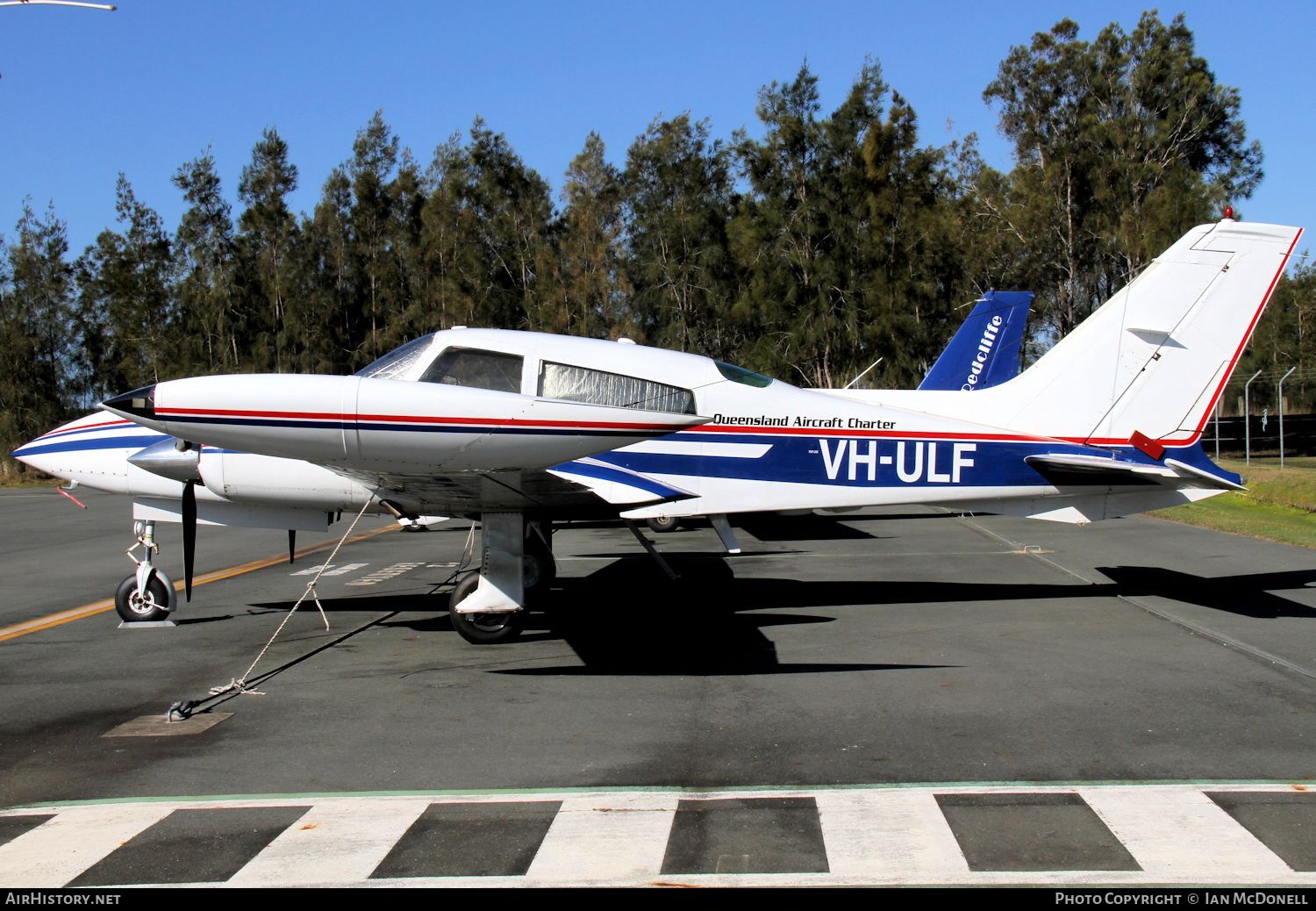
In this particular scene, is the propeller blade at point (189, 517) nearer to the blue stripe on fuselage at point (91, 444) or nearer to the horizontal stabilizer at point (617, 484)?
the blue stripe on fuselage at point (91, 444)

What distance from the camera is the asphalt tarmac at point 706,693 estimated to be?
17.7 feet

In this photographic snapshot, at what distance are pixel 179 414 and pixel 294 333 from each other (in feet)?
141

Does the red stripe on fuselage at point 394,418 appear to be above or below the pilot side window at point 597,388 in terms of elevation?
below

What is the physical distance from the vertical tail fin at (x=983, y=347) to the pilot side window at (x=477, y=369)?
12.5 metres

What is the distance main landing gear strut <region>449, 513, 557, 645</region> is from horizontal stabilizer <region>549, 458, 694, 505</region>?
0.69 m

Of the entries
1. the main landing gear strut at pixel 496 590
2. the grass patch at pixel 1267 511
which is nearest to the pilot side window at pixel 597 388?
the main landing gear strut at pixel 496 590

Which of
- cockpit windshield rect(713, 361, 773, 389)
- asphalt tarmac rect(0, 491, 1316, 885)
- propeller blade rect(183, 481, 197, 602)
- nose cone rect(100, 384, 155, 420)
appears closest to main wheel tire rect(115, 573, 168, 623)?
asphalt tarmac rect(0, 491, 1316, 885)

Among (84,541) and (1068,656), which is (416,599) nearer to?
(1068,656)

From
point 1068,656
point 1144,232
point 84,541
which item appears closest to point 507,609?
point 1068,656

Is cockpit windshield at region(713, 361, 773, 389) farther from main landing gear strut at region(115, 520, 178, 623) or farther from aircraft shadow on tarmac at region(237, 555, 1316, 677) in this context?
main landing gear strut at region(115, 520, 178, 623)

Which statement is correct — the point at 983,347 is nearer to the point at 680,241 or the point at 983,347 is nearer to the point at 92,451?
the point at 92,451

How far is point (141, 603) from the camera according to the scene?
1022 cm

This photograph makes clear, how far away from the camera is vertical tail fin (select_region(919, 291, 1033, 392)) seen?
778 inches

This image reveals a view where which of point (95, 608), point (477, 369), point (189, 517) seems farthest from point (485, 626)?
point (95, 608)
